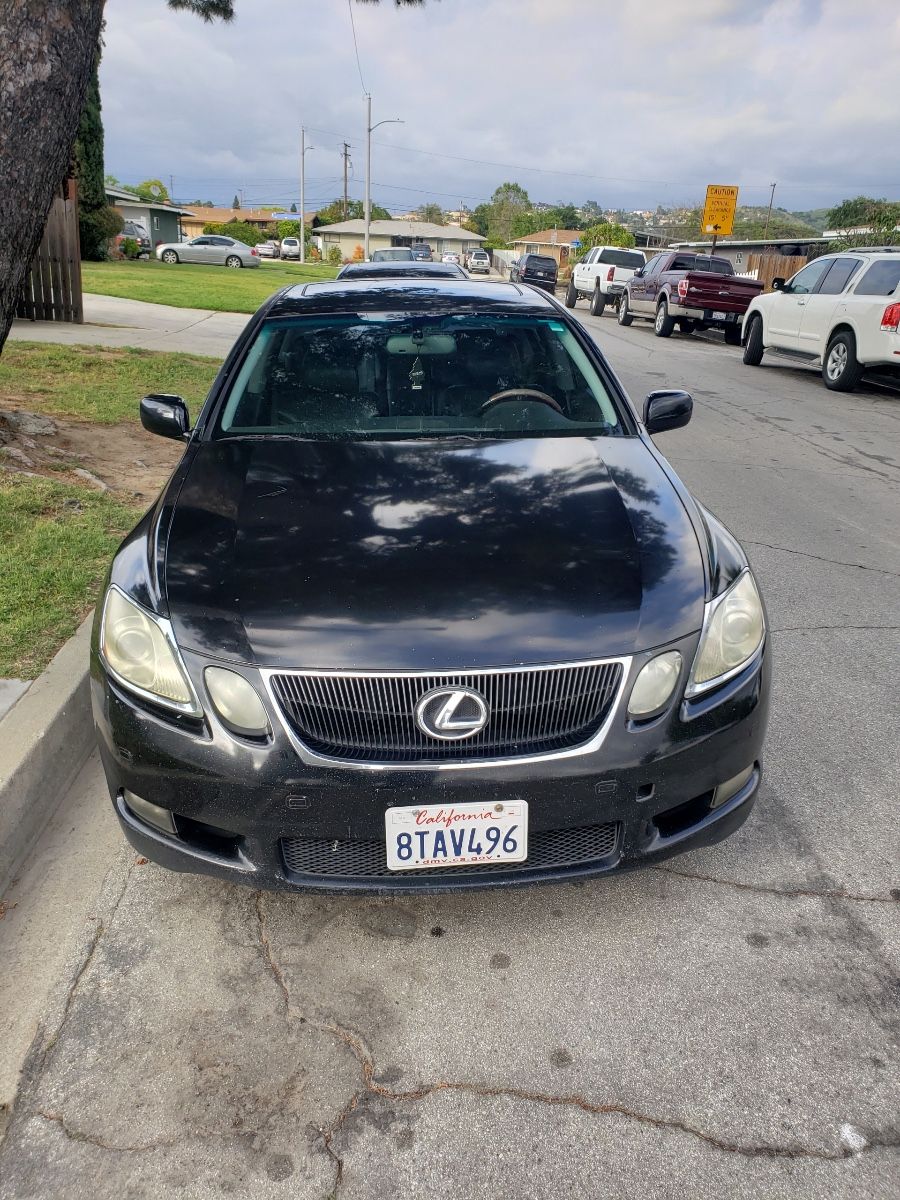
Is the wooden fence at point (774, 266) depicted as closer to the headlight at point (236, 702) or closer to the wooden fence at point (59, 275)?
the wooden fence at point (59, 275)

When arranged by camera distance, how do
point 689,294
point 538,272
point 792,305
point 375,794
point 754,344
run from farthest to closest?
point 538,272, point 689,294, point 754,344, point 792,305, point 375,794

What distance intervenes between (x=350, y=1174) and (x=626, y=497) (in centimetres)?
198

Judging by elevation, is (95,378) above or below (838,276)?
below

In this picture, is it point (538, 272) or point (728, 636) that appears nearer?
point (728, 636)

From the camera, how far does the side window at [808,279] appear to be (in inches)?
532

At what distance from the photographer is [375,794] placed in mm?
2236

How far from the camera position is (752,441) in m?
9.46

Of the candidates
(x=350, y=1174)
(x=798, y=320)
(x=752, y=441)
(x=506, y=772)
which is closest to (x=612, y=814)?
(x=506, y=772)

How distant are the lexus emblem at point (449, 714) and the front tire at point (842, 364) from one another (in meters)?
11.8

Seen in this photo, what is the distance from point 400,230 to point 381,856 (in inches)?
4323

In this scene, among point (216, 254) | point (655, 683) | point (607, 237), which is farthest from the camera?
point (607, 237)

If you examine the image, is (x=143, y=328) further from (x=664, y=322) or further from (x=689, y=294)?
(x=664, y=322)

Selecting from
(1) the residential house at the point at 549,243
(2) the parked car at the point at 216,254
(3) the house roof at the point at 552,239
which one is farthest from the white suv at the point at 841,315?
(3) the house roof at the point at 552,239

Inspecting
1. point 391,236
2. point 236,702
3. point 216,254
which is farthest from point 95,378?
point 391,236
